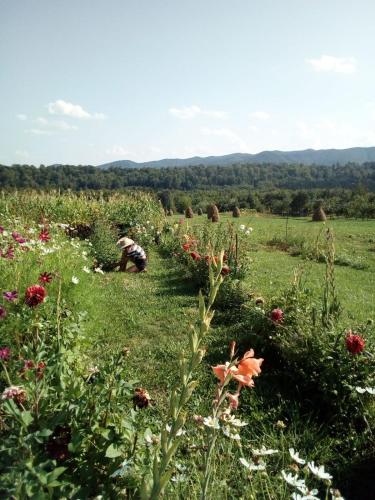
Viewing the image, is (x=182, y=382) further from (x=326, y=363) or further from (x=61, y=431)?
(x=326, y=363)

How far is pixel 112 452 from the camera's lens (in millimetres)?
1588

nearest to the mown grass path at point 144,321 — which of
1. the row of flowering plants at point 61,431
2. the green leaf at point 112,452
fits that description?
the row of flowering plants at point 61,431

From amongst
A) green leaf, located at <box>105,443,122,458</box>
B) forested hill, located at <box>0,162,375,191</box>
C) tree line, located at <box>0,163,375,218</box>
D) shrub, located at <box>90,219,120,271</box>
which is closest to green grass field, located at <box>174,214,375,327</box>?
shrub, located at <box>90,219,120,271</box>

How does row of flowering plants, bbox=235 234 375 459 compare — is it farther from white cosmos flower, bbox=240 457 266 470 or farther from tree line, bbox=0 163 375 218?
tree line, bbox=0 163 375 218

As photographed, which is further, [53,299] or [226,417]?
[53,299]

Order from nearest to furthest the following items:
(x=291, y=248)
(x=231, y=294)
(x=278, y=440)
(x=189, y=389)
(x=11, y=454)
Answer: (x=189, y=389), (x=11, y=454), (x=278, y=440), (x=231, y=294), (x=291, y=248)

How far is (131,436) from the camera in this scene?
174cm

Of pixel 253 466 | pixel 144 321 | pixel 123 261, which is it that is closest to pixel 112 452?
pixel 253 466

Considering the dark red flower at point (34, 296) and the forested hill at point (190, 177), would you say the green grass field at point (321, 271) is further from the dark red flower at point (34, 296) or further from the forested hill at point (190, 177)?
the forested hill at point (190, 177)

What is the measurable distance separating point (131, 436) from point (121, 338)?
3.28m

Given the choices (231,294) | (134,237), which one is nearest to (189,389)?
(231,294)

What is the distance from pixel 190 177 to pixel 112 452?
13898cm

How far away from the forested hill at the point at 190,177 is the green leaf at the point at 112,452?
2558 inches

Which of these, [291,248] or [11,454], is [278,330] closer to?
[11,454]
